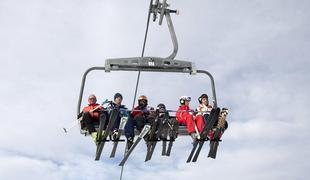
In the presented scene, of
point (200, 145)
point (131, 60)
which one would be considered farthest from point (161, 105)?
point (131, 60)

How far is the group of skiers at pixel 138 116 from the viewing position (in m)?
10.4

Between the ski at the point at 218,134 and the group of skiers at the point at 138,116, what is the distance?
23cm

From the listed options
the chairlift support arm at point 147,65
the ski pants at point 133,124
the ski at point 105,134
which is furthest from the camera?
the ski pants at point 133,124

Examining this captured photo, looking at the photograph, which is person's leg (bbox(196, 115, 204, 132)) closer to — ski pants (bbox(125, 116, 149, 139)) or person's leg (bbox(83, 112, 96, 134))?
ski pants (bbox(125, 116, 149, 139))

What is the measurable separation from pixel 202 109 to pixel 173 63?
6.09 ft

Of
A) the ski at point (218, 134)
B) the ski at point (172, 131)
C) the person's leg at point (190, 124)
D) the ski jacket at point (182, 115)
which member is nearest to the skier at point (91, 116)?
the ski at point (172, 131)

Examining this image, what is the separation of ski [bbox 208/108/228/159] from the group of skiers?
235 mm

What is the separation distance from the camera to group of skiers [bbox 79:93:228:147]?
10.4m

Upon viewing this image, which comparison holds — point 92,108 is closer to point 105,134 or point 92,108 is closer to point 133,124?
point 105,134

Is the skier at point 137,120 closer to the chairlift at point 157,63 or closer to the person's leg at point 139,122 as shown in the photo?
the person's leg at point 139,122

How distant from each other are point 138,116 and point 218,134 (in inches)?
69.8

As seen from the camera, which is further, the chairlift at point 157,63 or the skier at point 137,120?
the skier at point 137,120

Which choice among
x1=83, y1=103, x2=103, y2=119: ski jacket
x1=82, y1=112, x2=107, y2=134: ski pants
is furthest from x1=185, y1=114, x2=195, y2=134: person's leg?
x1=83, y1=103, x2=103, y2=119: ski jacket

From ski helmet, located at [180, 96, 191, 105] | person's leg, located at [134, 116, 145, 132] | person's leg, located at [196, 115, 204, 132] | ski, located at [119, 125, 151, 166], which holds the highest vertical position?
ski helmet, located at [180, 96, 191, 105]
